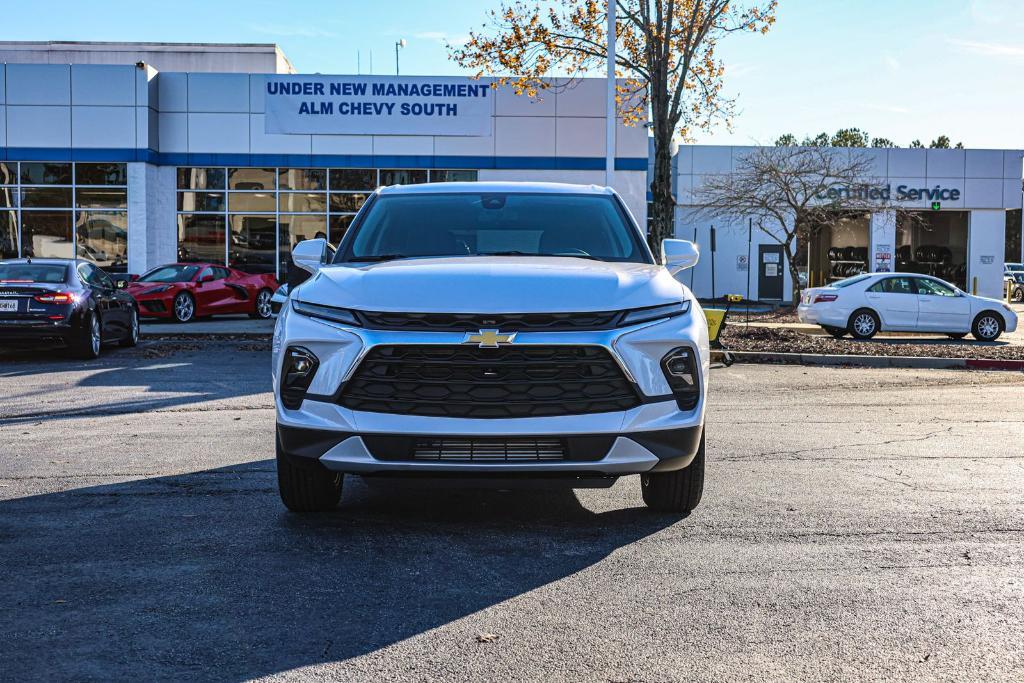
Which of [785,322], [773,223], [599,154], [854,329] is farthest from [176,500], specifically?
[773,223]

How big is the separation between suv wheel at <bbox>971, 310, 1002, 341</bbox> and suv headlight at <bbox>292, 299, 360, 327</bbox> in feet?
67.0

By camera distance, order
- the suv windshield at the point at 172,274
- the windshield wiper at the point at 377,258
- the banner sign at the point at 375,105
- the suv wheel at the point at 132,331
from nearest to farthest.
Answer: the windshield wiper at the point at 377,258, the suv wheel at the point at 132,331, the suv windshield at the point at 172,274, the banner sign at the point at 375,105

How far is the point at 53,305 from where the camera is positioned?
50.6 feet

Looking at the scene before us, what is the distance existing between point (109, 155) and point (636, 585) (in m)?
29.5

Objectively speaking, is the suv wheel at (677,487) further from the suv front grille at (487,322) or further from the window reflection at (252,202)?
the window reflection at (252,202)

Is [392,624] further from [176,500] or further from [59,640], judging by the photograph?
[176,500]

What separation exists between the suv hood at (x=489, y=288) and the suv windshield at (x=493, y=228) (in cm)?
65

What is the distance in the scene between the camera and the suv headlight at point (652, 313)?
5.17 m

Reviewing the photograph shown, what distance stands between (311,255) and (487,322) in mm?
1879

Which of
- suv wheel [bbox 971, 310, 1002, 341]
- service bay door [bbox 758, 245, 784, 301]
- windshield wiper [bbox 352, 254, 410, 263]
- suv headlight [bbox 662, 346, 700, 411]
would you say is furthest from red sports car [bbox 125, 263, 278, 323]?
service bay door [bbox 758, 245, 784, 301]

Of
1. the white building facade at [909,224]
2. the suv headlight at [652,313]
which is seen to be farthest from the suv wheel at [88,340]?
the white building facade at [909,224]

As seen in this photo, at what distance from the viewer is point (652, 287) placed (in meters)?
5.43

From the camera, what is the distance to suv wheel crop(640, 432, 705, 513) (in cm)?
576

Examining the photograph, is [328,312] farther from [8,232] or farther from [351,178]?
[8,232]
